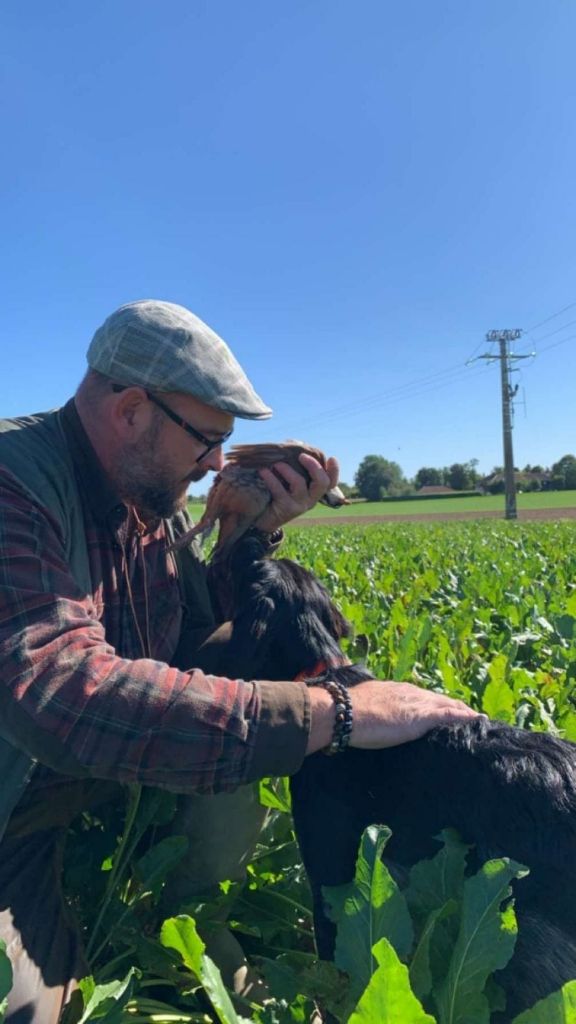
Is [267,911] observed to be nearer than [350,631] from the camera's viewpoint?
Yes

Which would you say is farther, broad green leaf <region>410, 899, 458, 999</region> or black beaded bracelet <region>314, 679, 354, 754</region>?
black beaded bracelet <region>314, 679, 354, 754</region>

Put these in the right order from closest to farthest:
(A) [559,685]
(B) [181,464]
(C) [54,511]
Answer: (C) [54,511] → (B) [181,464] → (A) [559,685]

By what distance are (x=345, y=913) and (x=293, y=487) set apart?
1.62m

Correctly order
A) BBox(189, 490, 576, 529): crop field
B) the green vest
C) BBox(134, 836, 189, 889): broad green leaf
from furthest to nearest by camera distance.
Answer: BBox(189, 490, 576, 529): crop field, BBox(134, 836, 189, 889): broad green leaf, the green vest

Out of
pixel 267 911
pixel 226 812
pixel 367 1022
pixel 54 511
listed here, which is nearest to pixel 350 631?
pixel 226 812

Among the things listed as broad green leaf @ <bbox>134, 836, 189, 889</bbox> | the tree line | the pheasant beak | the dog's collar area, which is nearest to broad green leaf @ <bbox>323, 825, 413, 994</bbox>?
the dog's collar area

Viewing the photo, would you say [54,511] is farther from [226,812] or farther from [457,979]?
[457,979]

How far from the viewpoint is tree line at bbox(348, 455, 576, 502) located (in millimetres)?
85000

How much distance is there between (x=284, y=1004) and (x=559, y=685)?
2.06m

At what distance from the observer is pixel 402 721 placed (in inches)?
76.0

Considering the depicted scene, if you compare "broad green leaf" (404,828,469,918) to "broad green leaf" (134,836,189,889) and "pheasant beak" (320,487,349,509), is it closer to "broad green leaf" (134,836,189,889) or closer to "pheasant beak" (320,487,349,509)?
"broad green leaf" (134,836,189,889)

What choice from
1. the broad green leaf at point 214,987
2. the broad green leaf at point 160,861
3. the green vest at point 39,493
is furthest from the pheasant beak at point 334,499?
the broad green leaf at point 214,987

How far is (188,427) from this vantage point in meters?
2.48

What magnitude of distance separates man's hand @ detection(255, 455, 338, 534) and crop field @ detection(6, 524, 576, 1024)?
0.69 meters
